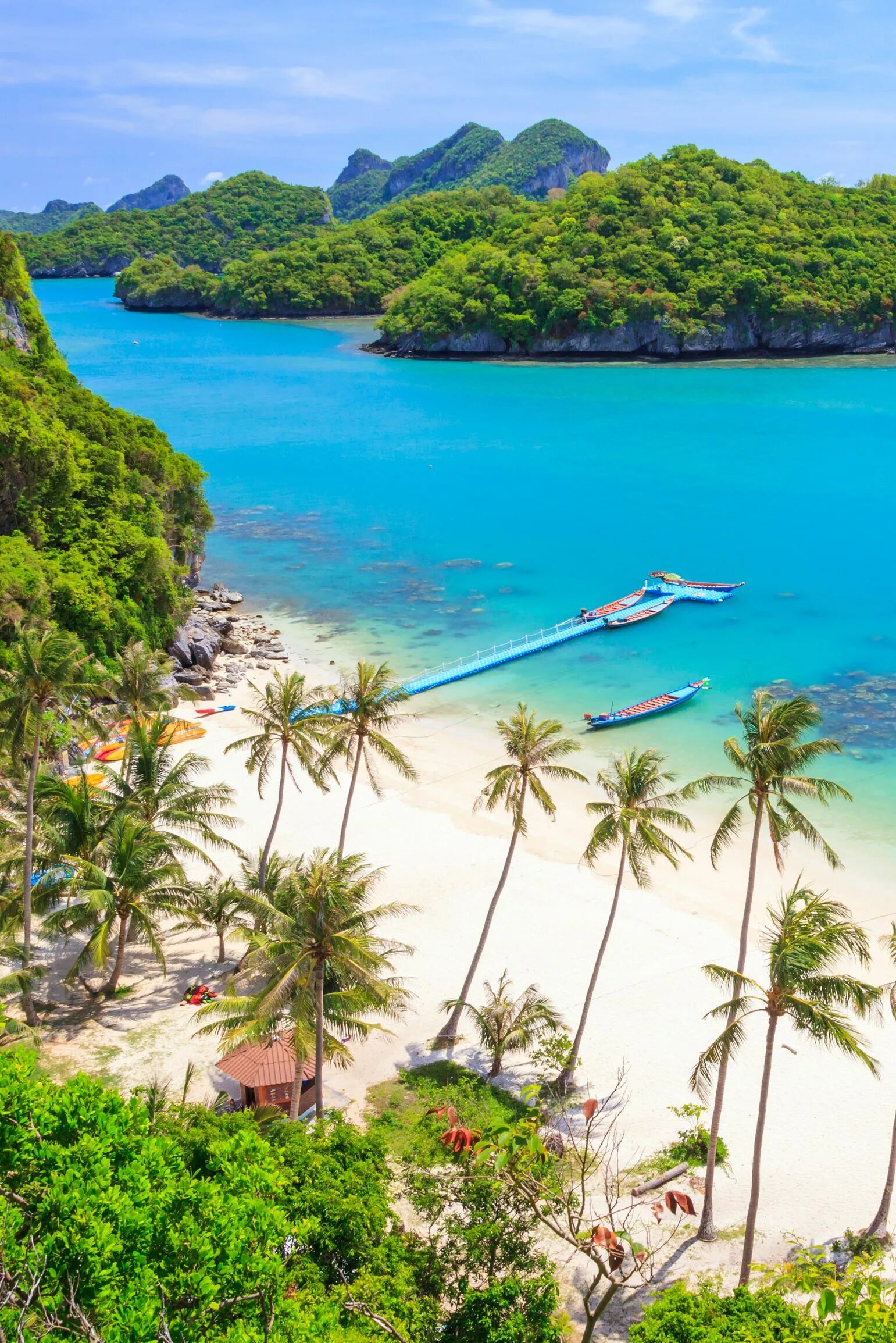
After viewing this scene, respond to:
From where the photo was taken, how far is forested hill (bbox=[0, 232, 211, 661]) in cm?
4112

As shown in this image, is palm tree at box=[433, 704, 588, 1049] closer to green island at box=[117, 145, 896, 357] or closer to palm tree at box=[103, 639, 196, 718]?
palm tree at box=[103, 639, 196, 718]

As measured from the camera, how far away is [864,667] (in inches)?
2008

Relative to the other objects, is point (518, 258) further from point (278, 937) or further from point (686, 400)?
point (278, 937)

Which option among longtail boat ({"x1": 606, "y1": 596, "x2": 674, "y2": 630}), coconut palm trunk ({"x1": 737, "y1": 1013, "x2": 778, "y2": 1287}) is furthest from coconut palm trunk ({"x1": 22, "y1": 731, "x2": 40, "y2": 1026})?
longtail boat ({"x1": 606, "y1": 596, "x2": 674, "y2": 630})

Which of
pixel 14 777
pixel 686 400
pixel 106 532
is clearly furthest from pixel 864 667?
pixel 686 400

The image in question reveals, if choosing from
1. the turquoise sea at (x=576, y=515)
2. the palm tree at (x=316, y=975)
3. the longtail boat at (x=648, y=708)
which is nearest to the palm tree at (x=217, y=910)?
the palm tree at (x=316, y=975)

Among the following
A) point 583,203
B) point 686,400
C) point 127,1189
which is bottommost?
point 127,1189

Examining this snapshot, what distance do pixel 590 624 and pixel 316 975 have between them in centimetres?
3813

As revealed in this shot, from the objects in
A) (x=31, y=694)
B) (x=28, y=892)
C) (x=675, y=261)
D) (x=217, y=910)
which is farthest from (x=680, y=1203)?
(x=675, y=261)

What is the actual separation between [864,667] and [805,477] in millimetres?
40495

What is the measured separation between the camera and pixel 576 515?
77.9m

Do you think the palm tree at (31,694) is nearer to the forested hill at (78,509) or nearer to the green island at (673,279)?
the forested hill at (78,509)

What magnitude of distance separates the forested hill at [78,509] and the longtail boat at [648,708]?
18.5 meters

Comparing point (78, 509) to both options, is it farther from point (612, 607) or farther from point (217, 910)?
point (612, 607)
